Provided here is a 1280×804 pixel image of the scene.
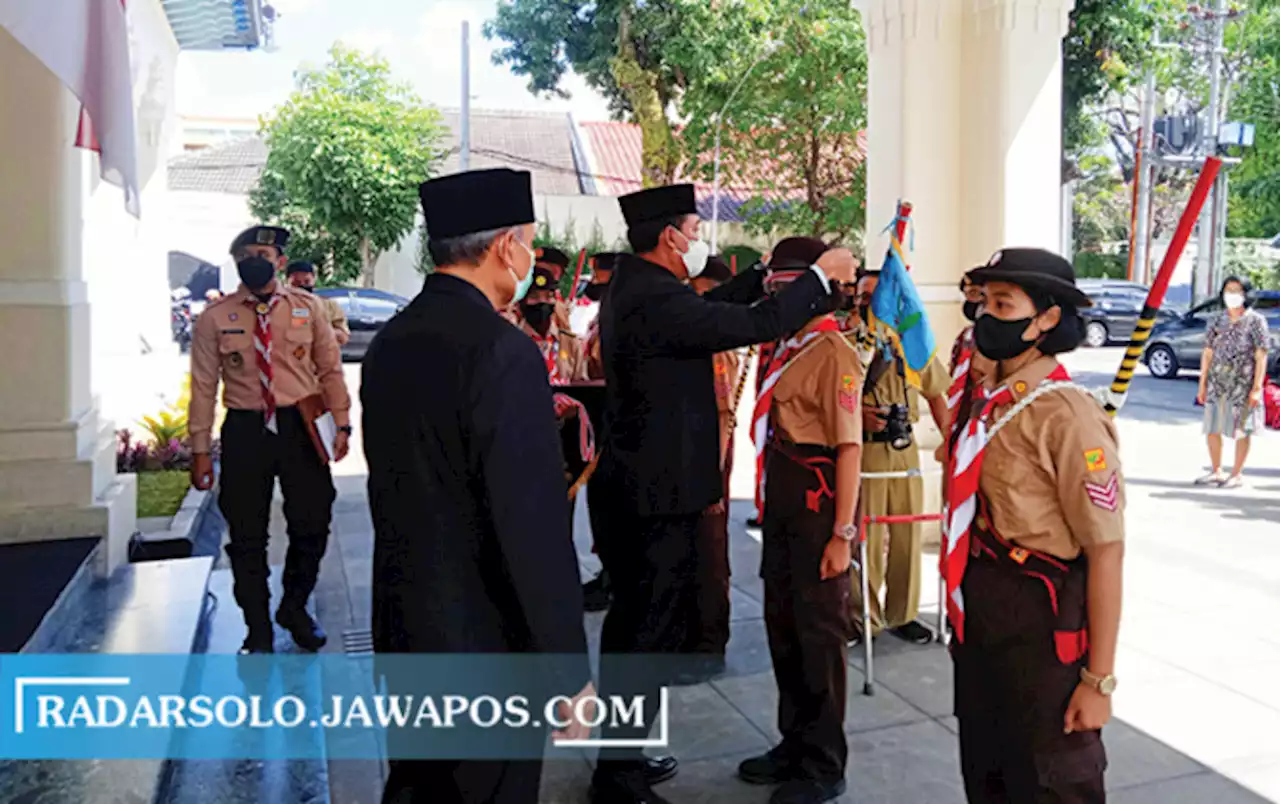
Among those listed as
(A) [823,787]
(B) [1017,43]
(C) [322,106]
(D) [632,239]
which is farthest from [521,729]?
(C) [322,106]

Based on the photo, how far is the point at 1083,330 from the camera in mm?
2578

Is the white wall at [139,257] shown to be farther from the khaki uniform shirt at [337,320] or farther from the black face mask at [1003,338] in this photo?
the black face mask at [1003,338]

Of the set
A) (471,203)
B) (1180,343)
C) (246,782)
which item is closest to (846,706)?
(246,782)

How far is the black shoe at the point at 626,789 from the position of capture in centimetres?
350

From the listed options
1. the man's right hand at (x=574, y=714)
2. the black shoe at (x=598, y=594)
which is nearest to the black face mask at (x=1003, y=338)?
the man's right hand at (x=574, y=714)

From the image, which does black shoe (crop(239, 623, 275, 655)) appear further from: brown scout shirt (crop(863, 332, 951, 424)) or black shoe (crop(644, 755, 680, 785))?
brown scout shirt (crop(863, 332, 951, 424))

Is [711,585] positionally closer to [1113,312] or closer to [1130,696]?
[1130,696]

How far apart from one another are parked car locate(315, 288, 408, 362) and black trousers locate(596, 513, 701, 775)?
19508mm

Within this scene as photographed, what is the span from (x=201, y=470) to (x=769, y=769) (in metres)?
2.90

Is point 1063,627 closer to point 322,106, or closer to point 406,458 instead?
point 406,458

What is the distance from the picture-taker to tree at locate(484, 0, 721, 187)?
2061 cm

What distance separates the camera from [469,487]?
223 cm

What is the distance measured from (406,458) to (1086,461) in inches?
60.6

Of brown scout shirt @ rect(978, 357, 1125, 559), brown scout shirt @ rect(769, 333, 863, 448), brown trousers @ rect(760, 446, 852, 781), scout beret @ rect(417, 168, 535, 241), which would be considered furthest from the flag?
scout beret @ rect(417, 168, 535, 241)
